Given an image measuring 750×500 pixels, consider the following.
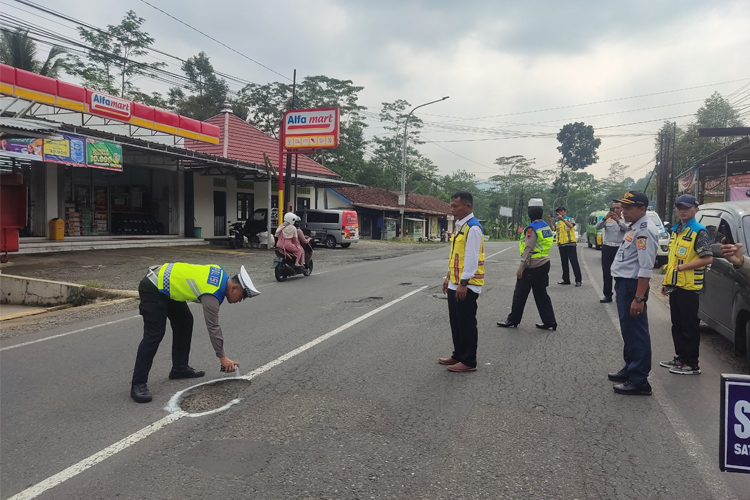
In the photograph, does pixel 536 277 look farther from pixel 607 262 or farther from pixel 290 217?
pixel 290 217

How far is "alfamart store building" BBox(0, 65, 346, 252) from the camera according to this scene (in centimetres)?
1400

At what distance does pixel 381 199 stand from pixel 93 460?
3944 cm

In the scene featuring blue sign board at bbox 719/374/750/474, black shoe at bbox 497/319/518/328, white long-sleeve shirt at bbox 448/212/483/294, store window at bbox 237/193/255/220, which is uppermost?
store window at bbox 237/193/255/220

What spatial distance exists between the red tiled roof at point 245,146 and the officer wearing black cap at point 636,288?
71.0ft

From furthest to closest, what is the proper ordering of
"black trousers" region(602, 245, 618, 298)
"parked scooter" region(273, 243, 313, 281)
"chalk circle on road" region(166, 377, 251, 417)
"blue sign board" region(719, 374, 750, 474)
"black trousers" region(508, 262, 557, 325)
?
"parked scooter" region(273, 243, 313, 281) < "black trousers" region(602, 245, 618, 298) < "black trousers" region(508, 262, 557, 325) < "chalk circle on road" region(166, 377, 251, 417) < "blue sign board" region(719, 374, 750, 474)

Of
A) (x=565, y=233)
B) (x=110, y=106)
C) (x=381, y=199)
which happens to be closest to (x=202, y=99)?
(x=381, y=199)

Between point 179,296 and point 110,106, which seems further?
point 110,106

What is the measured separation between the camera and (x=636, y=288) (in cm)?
470

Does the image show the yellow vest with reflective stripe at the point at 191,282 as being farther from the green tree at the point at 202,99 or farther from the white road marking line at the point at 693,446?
the green tree at the point at 202,99

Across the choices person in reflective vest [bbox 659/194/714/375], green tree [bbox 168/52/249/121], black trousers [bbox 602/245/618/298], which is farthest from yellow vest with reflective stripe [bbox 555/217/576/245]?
green tree [bbox 168/52/249/121]

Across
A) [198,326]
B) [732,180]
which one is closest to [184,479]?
[198,326]

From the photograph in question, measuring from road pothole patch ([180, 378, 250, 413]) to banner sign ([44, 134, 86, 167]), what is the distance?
40.7 feet

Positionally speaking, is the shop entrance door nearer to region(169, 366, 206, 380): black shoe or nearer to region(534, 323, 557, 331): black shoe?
region(534, 323, 557, 331): black shoe

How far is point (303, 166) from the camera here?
1164 inches
